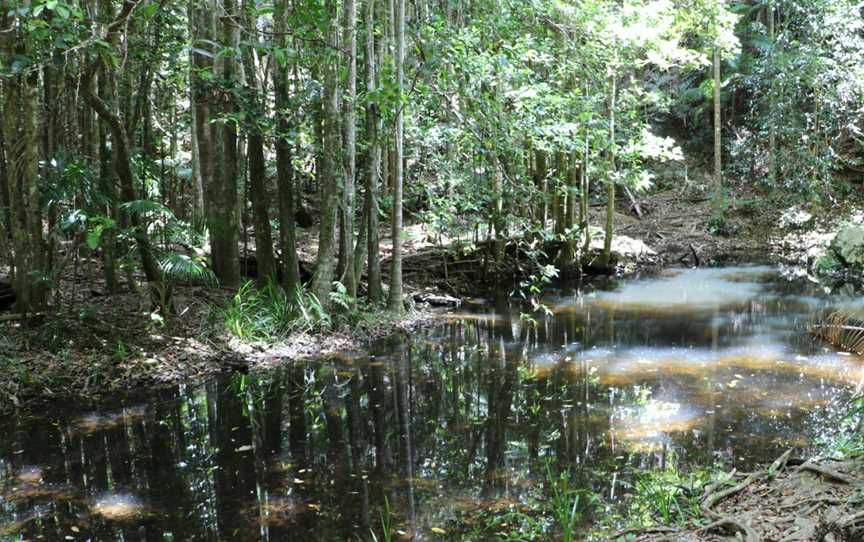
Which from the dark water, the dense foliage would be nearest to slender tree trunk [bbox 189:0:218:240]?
the dense foliage

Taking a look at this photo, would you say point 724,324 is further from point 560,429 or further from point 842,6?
point 842,6

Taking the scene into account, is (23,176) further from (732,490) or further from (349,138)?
(732,490)

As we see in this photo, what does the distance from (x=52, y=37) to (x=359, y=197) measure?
9327mm

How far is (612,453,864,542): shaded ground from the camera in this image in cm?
345

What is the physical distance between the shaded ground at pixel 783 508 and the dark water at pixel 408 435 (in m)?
0.84

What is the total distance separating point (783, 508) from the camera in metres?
3.87

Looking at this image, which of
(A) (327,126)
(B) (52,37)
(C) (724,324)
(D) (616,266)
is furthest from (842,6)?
(B) (52,37)

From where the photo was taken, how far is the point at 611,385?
7.83 meters

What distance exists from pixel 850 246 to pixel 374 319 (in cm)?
1201

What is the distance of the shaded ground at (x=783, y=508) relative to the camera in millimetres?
3445

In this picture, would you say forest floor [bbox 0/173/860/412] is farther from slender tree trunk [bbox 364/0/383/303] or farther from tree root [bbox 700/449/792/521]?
tree root [bbox 700/449/792/521]

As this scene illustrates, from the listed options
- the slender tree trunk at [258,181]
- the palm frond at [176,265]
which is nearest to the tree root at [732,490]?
the palm frond at [176,265]

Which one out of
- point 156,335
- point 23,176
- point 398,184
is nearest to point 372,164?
point 398,184

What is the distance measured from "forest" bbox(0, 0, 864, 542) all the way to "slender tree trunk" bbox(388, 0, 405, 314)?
0.08m
